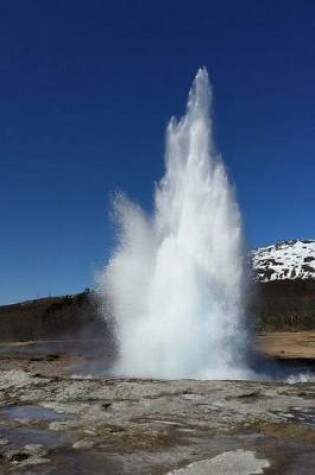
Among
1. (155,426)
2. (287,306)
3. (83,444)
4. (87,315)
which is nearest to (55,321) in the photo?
(87,315)

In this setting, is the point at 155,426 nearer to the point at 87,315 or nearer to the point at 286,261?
the point at 87,315

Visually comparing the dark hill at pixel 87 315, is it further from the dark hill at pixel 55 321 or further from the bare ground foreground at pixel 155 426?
the bare ground foreground at pixel 155 426

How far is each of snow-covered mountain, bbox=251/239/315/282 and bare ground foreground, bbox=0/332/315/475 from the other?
10400 cm

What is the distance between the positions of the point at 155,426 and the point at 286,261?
483ft

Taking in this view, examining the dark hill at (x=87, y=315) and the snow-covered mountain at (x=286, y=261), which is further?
the snow-covered mountain at (x=286, y=261)

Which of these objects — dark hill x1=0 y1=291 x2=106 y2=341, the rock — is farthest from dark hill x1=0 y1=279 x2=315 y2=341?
the rock

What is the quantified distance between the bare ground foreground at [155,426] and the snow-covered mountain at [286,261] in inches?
4095

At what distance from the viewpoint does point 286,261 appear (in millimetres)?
155500

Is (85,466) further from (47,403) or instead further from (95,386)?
(95,386)

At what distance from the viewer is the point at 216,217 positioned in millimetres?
22688

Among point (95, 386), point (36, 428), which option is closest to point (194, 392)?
point (95, 386)

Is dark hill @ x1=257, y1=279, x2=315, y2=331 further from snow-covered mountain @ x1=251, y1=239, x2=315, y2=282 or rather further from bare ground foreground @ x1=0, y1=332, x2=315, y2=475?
snow-covered mountain @ x1=251, y1=239, x2=315, y2=282

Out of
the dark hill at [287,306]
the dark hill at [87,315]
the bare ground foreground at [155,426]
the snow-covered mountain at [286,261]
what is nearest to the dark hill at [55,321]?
the dark hill at [87,315]

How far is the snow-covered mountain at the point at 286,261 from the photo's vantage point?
444ft
